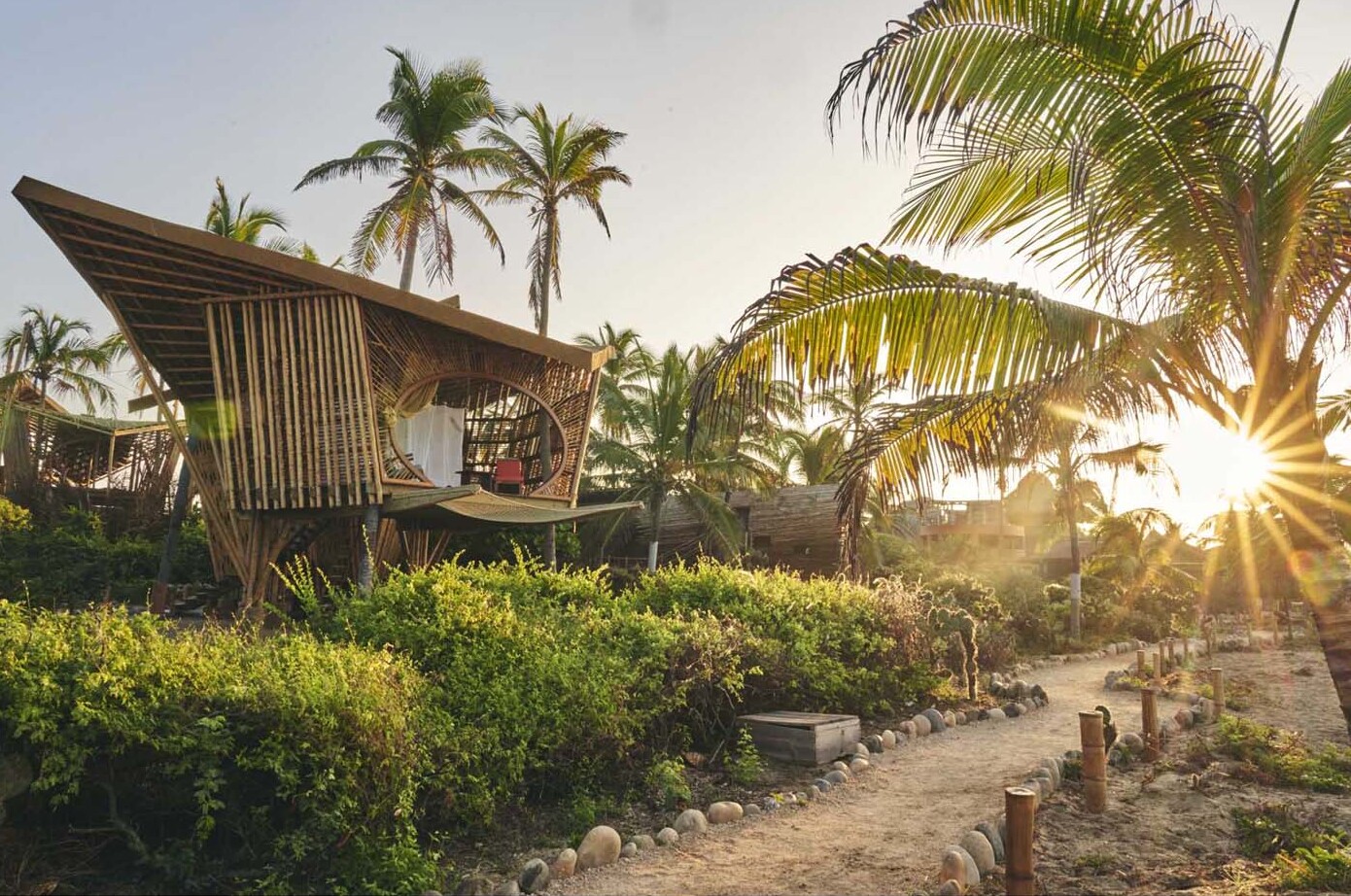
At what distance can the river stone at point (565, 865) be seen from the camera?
420cm

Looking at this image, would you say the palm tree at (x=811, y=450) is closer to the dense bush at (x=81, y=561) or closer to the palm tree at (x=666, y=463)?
the palm tree at (x=666, y=463)

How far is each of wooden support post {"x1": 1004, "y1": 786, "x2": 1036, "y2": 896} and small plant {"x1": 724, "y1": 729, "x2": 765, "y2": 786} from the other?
2.86m

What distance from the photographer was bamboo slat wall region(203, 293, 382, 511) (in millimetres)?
11930

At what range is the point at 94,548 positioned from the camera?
1677 cm

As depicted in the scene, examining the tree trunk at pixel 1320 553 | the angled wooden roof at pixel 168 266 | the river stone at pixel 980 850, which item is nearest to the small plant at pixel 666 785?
the river stone at pixel 980 850

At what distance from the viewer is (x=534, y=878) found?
4.04 m

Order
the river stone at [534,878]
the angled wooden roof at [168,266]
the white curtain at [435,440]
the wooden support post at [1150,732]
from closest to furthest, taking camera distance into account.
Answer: the river stone at [534,878], the wooden support post at [1150,732], the angled wooden roof at [168,266], the white curtain at [435,440]

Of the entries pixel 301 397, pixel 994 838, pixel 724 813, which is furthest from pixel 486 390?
pixel 994 838

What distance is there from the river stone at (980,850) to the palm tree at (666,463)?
17.4 meters

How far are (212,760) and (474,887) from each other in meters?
1.26

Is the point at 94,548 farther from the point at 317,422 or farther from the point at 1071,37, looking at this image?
the point at 1071,37

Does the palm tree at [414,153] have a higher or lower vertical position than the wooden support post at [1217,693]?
higher

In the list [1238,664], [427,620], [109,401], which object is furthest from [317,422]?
[109,401]

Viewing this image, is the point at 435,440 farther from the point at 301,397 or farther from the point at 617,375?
the point at 617,375
